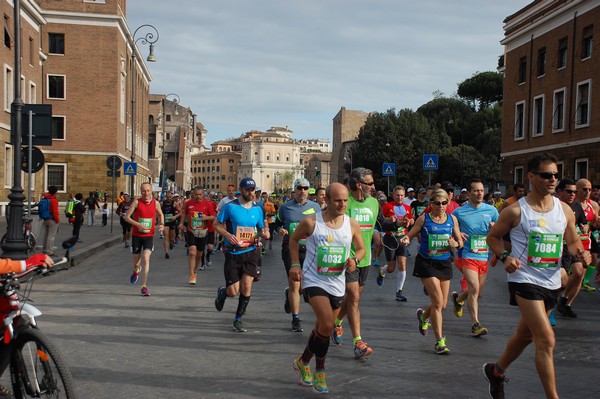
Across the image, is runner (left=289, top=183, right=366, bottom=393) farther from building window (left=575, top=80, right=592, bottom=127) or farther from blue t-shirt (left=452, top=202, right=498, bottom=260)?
building window (left=575, top=80, right=592, bottom=127)

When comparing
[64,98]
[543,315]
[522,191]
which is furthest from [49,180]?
[543,315]

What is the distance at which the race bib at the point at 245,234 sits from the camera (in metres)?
8.55

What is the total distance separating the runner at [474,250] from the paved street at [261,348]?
11.0 inches

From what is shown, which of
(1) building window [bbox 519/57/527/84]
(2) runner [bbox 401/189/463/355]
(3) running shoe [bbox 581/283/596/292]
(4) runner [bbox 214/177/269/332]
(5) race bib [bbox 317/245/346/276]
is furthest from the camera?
(1) building window [bbox 519/57/527/84]

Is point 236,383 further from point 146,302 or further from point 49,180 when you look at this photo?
point 49,180

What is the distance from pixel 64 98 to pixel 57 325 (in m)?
44.1

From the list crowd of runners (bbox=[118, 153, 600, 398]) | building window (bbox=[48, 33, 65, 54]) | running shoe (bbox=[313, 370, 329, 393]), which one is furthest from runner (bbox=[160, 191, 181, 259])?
building window (bbox=[48, 33, 65, 54])

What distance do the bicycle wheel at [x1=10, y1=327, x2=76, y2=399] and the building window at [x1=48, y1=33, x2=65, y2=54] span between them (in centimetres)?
4845

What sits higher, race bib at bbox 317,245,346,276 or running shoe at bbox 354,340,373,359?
race bib at bbox 317,245,346,276

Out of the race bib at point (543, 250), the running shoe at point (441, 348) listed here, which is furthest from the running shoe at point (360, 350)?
the race bib at point (543, 250)

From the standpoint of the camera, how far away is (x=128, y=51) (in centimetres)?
5700

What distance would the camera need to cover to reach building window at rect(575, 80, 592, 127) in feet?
102

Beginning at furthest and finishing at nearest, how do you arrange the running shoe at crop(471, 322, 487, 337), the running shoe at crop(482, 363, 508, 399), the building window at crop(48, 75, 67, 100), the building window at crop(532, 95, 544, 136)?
the building window at crop(48, 75, 67, 100) < the building window at crop(532, 95, 544, 136) < the running shoe at crop(471, 322, 487, 337) < the running shoe at crop(482, 363, 508, 399)

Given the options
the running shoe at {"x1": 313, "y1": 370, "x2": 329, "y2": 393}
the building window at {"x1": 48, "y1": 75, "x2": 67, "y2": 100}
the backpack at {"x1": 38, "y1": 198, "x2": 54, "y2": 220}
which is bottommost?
the running shoe at {"x1": 313, "y1": 370, "x2": 329, "y2": 393}
